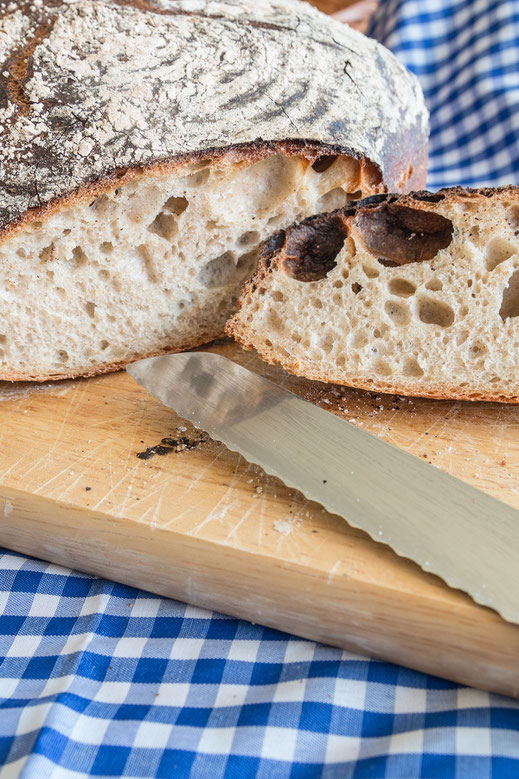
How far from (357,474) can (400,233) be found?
82 cm

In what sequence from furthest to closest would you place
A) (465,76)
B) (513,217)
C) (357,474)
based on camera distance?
(465,76)
(513,217)
(357,474)

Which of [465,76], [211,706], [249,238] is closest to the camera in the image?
[211,706]

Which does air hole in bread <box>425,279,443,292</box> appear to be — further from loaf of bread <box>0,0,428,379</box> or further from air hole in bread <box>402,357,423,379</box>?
loaf of bread <box>0,0,428,379</box>

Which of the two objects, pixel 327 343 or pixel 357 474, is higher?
pixel 327 343

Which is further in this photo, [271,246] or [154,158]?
[271,246]

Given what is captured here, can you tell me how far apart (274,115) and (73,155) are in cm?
64

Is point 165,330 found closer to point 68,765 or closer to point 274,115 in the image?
point 274,115

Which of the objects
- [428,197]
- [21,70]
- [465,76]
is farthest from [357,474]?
[465,76]

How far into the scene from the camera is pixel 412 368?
2.28 meters

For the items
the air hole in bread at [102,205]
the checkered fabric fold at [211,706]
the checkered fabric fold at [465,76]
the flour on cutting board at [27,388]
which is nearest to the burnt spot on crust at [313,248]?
the air hole in bread at [102,205]

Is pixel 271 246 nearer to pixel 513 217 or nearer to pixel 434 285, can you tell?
pixel 434 285

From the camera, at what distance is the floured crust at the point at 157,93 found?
88.7 inches

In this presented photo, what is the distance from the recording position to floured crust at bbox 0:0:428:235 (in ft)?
7.39

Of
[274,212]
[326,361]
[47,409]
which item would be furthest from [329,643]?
[274,212]
